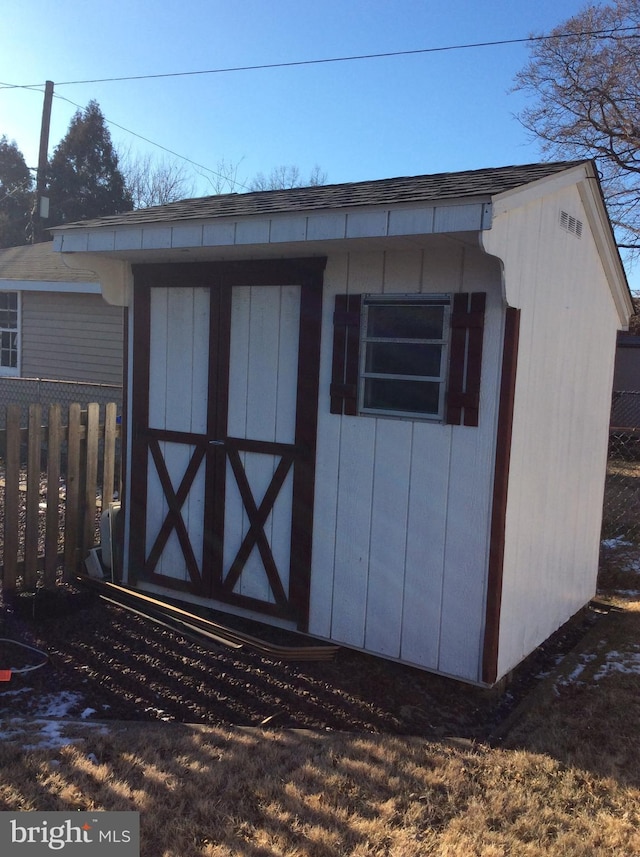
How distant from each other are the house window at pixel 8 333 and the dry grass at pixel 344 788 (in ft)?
41.0

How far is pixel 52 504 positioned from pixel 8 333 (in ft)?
34.6

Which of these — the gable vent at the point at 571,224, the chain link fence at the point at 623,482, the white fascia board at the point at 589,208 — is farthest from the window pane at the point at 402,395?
the chain link fence at the point at 623,482

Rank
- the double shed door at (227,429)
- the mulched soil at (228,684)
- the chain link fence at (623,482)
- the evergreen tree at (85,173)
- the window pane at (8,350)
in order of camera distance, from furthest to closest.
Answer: the evergreen tree at (85,173) < the window pane at (8,350) < the chain link fence at (623,482) < the double shed door at (227,429) < the mulched soil at (228,684)

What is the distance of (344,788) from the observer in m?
3.05

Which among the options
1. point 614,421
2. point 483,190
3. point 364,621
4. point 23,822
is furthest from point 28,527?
point 614,421

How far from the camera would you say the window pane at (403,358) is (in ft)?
13.9

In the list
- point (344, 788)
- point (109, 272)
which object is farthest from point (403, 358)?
point (109, 272)

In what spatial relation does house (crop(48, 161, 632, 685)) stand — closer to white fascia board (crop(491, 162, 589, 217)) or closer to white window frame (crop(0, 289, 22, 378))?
white fascia board (crop(491, 162, 589, 217))

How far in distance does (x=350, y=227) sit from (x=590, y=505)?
10.3ft

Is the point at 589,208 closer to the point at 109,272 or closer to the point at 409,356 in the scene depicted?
the point at 409,356

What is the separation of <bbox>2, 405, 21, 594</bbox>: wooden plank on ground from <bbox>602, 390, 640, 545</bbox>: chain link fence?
5295 millimetres

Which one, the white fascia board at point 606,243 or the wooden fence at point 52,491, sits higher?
the white fascia board at point 606,243

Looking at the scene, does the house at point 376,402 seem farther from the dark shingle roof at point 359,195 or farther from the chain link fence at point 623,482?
the chain link fence at point 623,482

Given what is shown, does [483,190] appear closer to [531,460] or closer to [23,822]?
[531,460]
